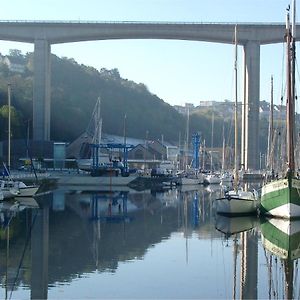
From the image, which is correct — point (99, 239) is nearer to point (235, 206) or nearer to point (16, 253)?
point (16, 253)

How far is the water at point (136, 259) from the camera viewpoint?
1258cm

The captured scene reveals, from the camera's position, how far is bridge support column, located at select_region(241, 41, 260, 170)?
268ft

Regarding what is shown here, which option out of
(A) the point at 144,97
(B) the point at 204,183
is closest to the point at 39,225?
(B) the point at 204,183

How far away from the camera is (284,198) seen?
25.7 m

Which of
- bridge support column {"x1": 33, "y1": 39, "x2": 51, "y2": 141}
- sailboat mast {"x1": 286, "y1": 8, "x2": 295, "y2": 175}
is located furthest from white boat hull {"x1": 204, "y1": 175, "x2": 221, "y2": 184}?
sailboat mast {"x1": 286, "y1": 8, "x2": 295, "y2": 175}

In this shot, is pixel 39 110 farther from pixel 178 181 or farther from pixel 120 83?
pixel 120 83

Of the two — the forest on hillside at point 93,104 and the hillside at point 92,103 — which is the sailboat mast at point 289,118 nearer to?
the forest on hillside at point 93,104

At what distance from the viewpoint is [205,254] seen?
17.7 metres

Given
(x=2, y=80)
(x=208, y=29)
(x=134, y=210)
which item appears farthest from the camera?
(x=2, y=80)

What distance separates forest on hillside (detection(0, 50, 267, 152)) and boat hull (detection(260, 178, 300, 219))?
62.9 m

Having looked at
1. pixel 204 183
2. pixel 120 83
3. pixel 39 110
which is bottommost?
pixel 204 183

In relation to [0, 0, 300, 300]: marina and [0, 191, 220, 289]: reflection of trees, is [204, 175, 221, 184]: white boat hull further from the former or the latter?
[0, 191, 220, 289]: reflection of trees

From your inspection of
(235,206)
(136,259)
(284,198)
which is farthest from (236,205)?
(136,259)

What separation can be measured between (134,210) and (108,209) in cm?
143
